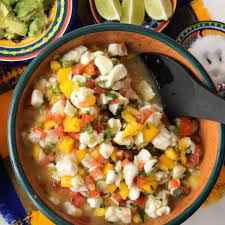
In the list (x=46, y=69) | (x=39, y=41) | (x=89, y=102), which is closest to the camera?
(x=89, y=102)

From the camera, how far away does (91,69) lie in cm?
138

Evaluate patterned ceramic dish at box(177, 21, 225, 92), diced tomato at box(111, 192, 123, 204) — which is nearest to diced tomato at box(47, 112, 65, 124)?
diced tomato at box(111, 192, 123, 204)

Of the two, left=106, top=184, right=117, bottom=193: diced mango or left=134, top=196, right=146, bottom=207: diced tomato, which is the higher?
left=106, top=184, right=117, bottom=193: diced mango

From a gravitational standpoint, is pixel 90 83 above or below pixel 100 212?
above

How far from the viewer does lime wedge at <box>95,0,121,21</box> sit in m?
1.57

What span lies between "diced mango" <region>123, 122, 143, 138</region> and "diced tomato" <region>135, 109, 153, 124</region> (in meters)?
0.01

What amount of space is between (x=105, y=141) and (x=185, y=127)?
21 cm

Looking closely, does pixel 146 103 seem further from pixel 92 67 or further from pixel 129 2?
pixel 129 2

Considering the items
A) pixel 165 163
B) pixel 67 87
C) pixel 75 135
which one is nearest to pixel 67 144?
pixel 75 135

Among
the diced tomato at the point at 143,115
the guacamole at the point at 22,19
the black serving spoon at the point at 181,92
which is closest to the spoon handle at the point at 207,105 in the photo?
the black serving spoon at the point at 181,92

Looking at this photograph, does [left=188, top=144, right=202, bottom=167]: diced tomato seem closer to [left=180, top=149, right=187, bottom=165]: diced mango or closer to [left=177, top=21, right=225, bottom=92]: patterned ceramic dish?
[left=180, top=149, right=187, bottom=165]: diced mango

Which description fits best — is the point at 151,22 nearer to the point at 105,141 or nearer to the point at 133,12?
the point at 133,12

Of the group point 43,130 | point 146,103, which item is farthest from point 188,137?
point 43,130

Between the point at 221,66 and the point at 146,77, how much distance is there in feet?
0.86
